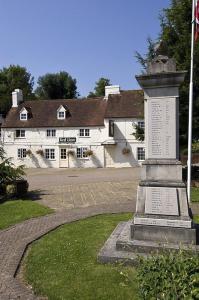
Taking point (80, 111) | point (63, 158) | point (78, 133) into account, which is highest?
point (80, 111)

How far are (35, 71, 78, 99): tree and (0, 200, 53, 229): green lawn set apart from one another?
4710 centimetres

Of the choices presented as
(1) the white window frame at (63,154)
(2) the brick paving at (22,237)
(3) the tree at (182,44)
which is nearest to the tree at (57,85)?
(1) the white window frame at (63,154)

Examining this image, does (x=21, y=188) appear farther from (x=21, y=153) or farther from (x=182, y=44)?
(x=21, y=153)

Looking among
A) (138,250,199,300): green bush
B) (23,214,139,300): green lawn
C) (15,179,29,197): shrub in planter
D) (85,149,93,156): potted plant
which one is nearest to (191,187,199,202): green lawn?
(23,214,139,300): green lawn

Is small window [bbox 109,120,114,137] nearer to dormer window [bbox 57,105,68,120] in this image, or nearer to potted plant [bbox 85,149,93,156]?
potted plant [bbox 85,149,93,156]

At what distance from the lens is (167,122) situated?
26.1ft

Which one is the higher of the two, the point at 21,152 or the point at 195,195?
the point at 21,152

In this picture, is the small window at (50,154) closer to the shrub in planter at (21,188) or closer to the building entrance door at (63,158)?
the building entrance door at (63,158)

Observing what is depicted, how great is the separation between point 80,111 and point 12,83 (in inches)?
1138

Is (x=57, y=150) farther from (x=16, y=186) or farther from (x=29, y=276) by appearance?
(x=29, y=276)

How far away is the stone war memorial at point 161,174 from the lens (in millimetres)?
7715

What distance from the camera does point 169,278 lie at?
407 centimetres

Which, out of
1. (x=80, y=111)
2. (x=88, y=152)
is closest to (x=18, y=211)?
(x=88, y=152)

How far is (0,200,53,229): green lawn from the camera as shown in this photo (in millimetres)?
11766
